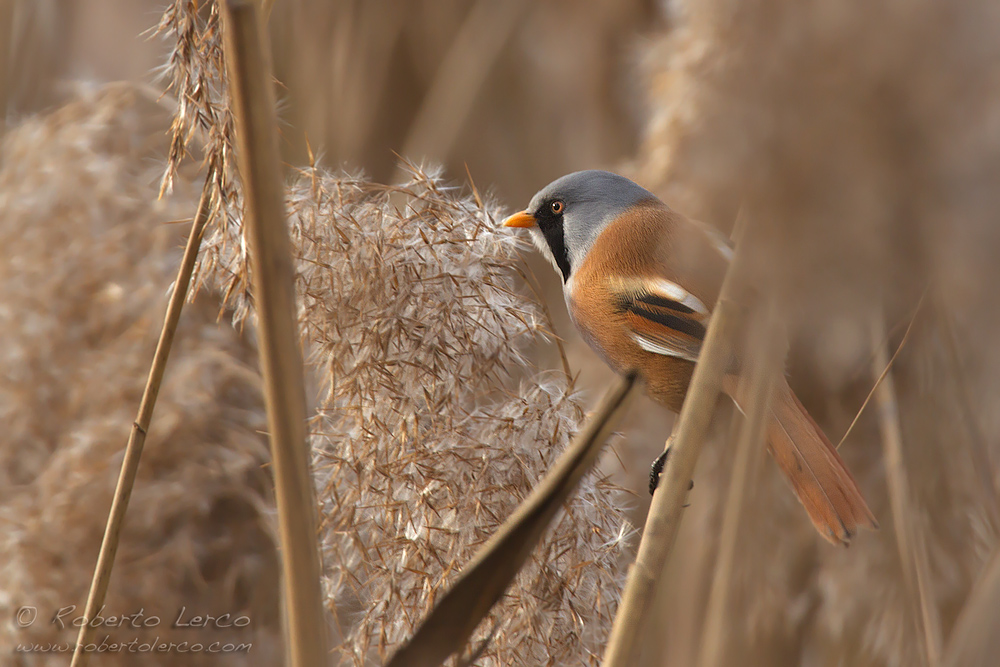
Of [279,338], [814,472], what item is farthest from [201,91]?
[814,472]

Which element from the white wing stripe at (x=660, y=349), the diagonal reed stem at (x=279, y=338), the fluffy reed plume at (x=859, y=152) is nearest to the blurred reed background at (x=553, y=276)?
the fluffy reed plume at (x=859, y=152)

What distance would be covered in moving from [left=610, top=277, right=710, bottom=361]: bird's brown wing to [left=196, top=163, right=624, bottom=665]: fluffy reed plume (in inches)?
7.6

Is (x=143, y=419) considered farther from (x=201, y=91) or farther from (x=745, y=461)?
(x=745, y=461)

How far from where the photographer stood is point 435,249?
54.2 inches

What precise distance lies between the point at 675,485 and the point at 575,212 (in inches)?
42.4

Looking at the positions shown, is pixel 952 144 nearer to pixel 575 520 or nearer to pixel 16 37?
pixel 575 520

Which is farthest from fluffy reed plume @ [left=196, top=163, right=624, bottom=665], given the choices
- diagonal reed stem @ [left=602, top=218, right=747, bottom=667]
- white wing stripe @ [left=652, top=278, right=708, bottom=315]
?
diagonal reed stem @ [left=602, top=218, right=747, bottom=667]

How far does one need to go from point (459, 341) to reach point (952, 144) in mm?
797

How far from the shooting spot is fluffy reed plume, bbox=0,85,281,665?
1830mm

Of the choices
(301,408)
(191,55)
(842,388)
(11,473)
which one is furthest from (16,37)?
(842,388)

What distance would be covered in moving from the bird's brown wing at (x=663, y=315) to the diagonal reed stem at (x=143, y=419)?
80 centimetres

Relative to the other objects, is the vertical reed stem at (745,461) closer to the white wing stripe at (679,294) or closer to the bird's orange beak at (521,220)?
the white wing stripe at (679,294)

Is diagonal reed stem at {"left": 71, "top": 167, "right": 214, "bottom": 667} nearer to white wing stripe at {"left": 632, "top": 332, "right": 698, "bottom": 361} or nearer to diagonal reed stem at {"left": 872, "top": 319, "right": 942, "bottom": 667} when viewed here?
white wing stripe at {"left": 632, "top": 332, "right": 698, "bottom": 361}

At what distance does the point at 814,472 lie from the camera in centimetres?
119
